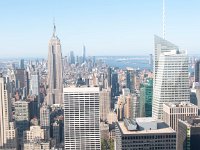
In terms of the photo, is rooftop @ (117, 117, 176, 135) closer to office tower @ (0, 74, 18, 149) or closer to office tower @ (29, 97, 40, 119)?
office tower @ (0, 74, 18, 149)

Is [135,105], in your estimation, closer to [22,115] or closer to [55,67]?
[22,115]

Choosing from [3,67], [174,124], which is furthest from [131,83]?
[174,124]

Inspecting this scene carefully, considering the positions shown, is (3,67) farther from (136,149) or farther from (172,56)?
(136,149)

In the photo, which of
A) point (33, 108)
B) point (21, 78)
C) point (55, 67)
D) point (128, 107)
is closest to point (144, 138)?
point (128, 107)

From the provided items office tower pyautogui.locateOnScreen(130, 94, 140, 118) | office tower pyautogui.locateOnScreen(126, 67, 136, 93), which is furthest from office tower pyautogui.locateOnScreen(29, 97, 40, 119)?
office tower pyautogui.locateOnScreen(126, 67, 136, 93)

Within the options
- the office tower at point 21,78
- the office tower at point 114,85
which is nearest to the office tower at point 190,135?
the office tower at point 114,85

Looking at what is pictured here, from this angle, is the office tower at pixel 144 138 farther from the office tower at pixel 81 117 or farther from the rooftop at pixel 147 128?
the office tower at pixel 81 117
